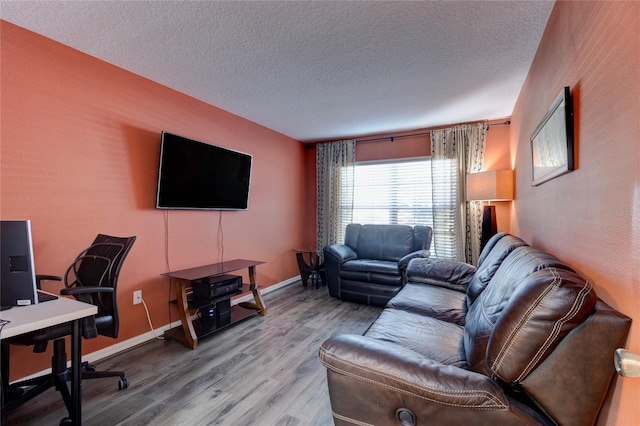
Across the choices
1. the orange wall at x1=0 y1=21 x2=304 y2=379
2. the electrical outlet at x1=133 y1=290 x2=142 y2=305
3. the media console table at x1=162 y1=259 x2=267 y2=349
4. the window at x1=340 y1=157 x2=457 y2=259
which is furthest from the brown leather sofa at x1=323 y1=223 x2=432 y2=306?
the electrical outlet at x1=133 y1=290 x2=142 y2=305

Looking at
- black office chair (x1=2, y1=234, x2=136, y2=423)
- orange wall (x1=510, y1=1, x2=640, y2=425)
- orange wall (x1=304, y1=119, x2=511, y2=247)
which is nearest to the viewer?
orange wall (x1=510, y1=1, x2=640, y2=425)

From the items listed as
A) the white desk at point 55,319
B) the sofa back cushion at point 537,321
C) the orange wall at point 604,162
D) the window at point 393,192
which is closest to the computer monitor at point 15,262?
the white desk at point 55,319

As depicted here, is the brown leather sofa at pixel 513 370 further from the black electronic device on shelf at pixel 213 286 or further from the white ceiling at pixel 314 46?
the black electronic device on shelf at pixel 213 286

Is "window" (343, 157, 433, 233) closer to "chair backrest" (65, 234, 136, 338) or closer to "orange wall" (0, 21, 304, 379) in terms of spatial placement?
"orange wall" (0, 21, 304, 379)

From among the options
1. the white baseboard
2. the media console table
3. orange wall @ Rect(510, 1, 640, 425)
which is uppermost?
orange wall @ Rect(510, 1, 640, 425)

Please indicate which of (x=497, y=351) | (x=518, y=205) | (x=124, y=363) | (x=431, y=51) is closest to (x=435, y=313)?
(x=497, y=351)

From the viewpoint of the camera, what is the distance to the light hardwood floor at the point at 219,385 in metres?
1.64

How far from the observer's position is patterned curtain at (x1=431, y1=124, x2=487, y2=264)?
12.3 feet

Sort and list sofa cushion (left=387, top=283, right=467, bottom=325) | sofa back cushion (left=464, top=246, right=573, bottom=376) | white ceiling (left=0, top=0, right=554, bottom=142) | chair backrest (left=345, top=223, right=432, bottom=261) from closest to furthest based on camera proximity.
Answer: sofa back cushion (left=464, top=246, right=573, bottom=376) < white ceiling (left=0, top=0, right=554, bottom=142) < sofa cushion (left=387, top=283, right=467, bottom=325) < chair backrest (left=345, top=223, right=432, bottom=261)

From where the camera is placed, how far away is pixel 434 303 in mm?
2152

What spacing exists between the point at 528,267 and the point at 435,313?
2.97 ft

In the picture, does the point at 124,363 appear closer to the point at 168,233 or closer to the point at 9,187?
the point at 168,233

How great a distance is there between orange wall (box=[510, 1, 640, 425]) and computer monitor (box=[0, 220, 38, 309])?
2.34 m

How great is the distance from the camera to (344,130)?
4234mm
